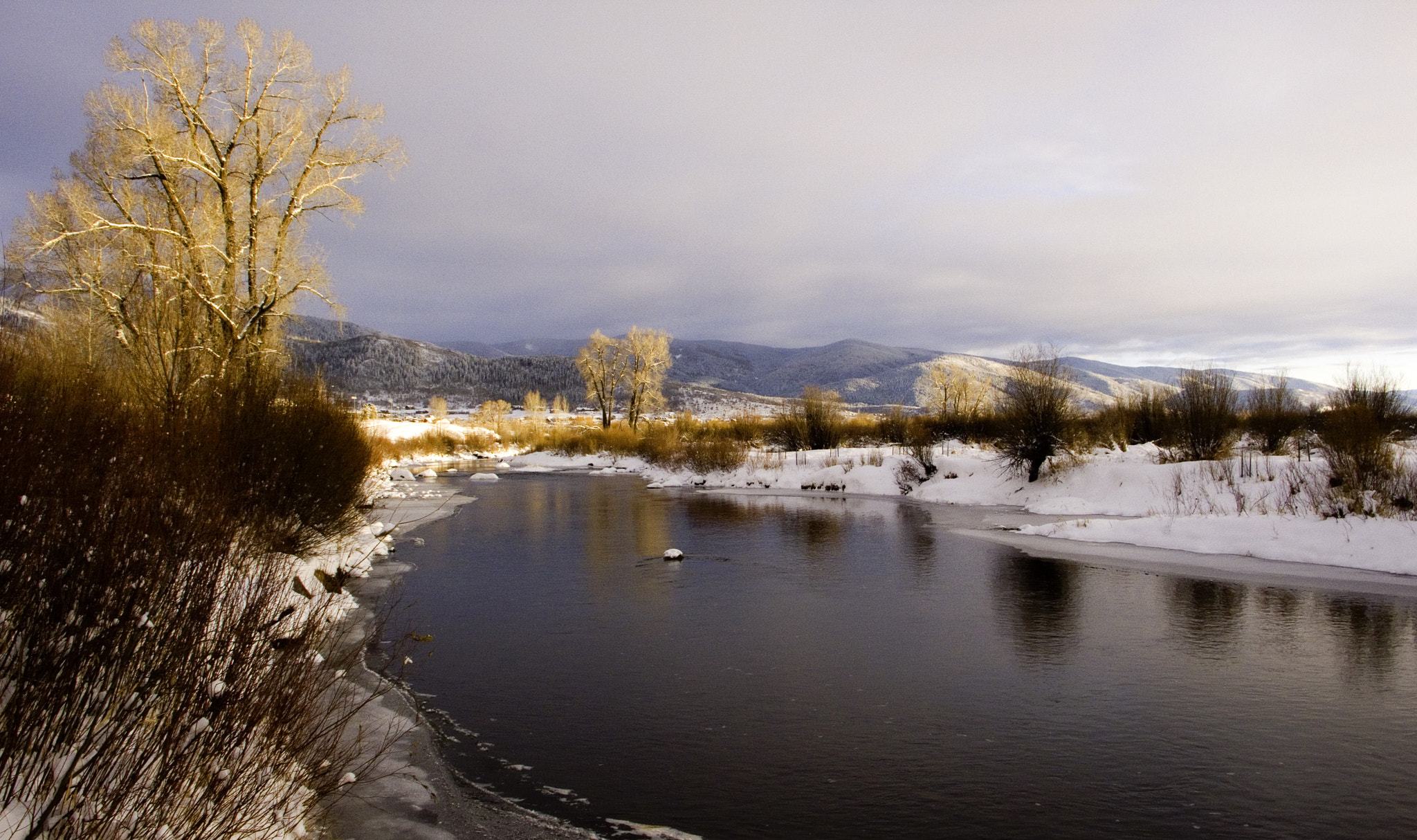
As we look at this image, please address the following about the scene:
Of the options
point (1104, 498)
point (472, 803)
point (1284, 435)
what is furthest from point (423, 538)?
point (1284, 435)

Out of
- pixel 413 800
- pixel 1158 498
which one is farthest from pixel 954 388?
pixel 413 800

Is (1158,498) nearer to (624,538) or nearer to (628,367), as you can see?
(624,538)

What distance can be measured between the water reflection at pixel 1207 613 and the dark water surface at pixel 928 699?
0.06 metres

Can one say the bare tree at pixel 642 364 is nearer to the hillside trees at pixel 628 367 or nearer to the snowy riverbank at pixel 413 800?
the hillside trees at pixel 628 367

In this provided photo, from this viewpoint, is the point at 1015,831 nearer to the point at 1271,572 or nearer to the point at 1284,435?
the point at 1271,572

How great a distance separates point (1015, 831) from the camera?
5.61 metres

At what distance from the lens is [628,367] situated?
245 feet

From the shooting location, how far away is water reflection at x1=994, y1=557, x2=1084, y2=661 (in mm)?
10352

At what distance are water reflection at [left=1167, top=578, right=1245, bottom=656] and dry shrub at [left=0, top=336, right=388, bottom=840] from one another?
10.4 m

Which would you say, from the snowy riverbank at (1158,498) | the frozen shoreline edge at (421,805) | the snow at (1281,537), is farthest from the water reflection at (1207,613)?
the frozen shoreline edge at (421,805)

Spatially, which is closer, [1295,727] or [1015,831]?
[1015,831]

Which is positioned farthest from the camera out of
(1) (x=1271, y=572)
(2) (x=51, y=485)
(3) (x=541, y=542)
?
(3) (x=541, y=542)

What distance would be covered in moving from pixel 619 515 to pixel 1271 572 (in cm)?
1793

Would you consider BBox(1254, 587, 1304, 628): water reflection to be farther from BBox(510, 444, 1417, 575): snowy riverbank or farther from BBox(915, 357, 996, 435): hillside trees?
BBox(915, 357, 996, 435): hillside trees
